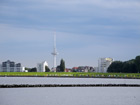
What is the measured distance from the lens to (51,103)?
2019 inches

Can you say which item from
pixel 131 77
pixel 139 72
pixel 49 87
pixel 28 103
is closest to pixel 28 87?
pixel 49 87

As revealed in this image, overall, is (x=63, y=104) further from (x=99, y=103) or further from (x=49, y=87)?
(x=49, y=87)

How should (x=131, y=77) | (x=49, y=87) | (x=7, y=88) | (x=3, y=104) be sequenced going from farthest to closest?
1. (x=131, y=77)
2. (x=49, y=87)
3. (x=7, y=88)
4. (x=3, y=104)

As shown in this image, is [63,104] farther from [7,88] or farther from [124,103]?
[7,88]

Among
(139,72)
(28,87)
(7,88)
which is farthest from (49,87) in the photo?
(139,72)

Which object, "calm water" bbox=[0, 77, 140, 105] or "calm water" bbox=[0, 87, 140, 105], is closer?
"calm water" bbox=[0, 87, 140, 105]

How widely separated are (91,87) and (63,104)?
1614 inches

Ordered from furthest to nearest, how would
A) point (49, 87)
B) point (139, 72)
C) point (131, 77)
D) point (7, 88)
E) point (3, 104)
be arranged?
point (139, 72) → point (131, 77) → point (49, 87) → point (7, 88) → point (3, 104)

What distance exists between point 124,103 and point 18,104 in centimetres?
1303

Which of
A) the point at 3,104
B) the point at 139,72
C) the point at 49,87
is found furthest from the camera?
the point at 139,72

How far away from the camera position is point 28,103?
51.0 m

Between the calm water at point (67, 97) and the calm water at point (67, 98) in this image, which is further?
the calm water at point (67, 97)

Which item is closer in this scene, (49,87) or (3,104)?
(3,104)

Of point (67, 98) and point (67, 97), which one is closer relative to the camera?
point (67, 98)
